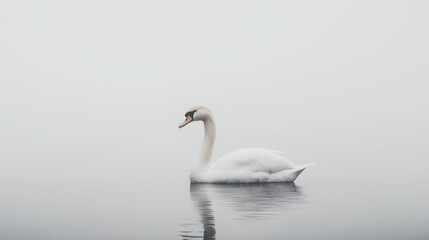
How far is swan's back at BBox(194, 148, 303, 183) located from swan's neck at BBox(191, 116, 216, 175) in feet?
2.04

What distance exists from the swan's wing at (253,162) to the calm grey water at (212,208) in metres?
0.44

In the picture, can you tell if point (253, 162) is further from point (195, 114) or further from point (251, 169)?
point (195, 114)

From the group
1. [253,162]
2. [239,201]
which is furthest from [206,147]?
[239,201]

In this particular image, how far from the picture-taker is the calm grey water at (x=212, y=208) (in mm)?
13312

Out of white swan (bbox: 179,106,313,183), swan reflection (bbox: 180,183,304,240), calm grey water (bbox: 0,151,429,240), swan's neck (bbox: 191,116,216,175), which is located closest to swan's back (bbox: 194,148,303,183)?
white swan (bbox: 179,106,313,183)

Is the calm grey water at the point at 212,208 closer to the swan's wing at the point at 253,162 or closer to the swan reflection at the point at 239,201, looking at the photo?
the swan reflection at the point at 239,201

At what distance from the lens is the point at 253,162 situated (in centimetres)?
2036

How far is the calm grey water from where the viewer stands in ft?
43.7

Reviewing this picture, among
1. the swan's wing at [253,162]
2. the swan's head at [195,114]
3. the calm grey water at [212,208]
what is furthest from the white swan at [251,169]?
the swan's head at [195,114]

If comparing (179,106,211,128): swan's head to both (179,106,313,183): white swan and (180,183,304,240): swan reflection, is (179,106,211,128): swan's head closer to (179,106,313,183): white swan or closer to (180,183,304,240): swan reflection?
(179,106,313,183): white swan

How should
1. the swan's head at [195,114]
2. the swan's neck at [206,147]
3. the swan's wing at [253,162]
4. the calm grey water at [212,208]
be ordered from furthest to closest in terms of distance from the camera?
the swan's head at [195,114] → the swan's neck at [206,147] → the swan's wing at [253,162] → the calm grey water at [212,208]

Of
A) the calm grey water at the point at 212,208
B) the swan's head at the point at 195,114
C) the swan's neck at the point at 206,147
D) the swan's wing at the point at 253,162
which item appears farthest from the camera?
the swan's head at the point at 195,114

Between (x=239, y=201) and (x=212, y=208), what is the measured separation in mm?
1091

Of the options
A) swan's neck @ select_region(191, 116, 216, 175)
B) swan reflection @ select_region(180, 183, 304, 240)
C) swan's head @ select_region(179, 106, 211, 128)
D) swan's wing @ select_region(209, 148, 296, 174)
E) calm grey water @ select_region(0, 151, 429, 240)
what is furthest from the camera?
swan's head @ select_region(179, 106, 211, 128)
